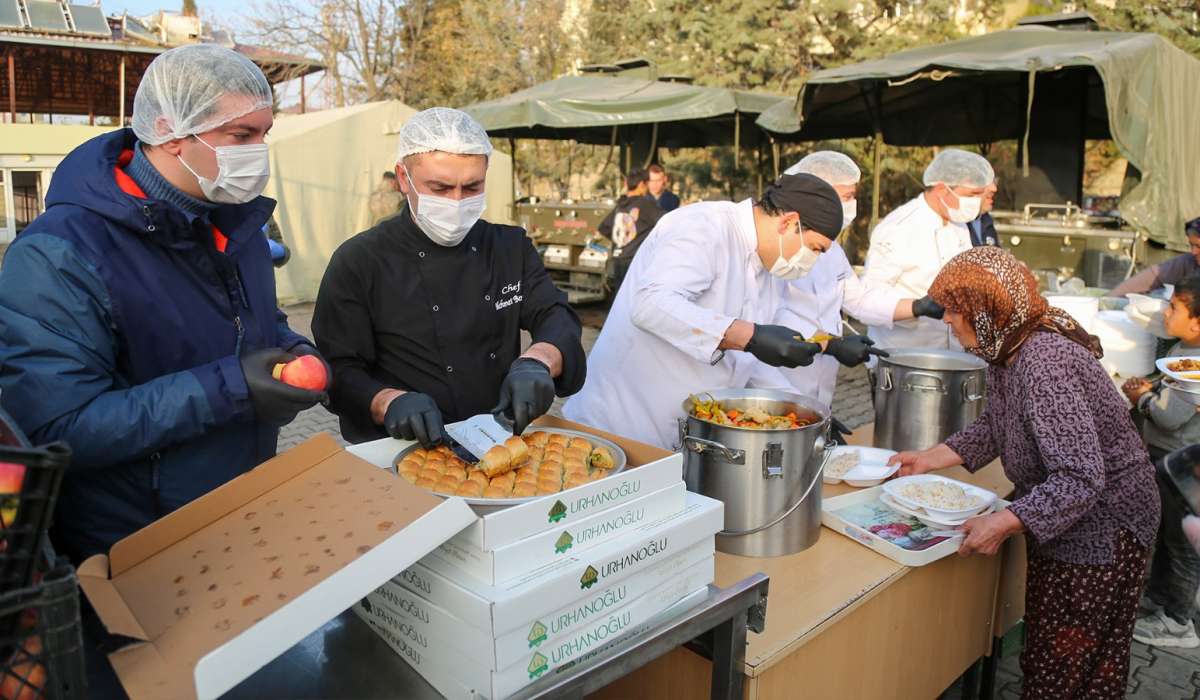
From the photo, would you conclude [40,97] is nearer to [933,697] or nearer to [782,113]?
[782,113]

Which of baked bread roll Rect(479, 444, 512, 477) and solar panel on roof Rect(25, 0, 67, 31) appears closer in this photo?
baked bread roll Rect(479, 444, 512, 477)

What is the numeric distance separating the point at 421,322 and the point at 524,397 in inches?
22.5

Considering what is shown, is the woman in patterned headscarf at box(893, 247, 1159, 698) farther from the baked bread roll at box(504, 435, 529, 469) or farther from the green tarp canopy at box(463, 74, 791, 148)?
the green tarp canopy at box(463, 74, 791, 148)

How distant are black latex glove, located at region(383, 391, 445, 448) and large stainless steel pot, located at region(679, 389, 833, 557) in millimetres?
686

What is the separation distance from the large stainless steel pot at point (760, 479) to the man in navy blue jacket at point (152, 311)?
3.14 ft

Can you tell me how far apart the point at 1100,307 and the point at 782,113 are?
399 centimetres

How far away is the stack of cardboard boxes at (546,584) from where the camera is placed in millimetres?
1236

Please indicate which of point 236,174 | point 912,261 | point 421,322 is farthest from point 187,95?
point 912,261

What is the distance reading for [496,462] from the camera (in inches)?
60.1

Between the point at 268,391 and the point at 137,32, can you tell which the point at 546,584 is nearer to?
the point at 268,391

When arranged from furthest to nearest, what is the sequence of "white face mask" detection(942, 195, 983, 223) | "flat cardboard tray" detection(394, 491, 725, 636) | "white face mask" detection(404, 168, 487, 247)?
"white face mask" detection(942, 195, 983, 223) < "white face mask" detection(404, 168, 487, 247) < "flat cardboard tray" detection(394, 491, 725, 636)

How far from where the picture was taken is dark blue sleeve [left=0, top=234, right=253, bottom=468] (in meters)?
1.36

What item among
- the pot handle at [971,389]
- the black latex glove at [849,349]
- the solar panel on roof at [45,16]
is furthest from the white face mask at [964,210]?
the solar panel on roof at [45,16]

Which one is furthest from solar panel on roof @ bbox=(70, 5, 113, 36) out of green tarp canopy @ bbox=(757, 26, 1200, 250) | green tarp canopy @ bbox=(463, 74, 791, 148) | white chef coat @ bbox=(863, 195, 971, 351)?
white chef coat @ bbox=(863, 195, 971, 351)
